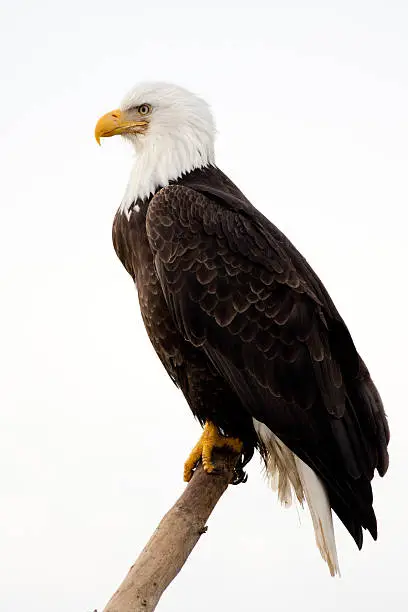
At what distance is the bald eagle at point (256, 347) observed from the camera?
568cm

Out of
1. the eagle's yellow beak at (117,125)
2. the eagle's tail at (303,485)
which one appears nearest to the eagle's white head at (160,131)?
the eagle's yellow beak at (117,125)

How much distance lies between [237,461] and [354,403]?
783 mm

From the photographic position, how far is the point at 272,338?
580 cm

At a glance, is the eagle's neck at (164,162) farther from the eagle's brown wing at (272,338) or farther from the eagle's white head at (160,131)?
the eagle's brown wing at (272,338)

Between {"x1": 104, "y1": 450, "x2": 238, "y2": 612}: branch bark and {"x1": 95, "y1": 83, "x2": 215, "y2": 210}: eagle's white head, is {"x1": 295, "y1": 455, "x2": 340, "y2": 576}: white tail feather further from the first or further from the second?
{"x1": 95, "y1": 83, "x2": 215, "y2": 210}: eagle's white head

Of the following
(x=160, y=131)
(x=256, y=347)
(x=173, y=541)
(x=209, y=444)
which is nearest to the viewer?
(x=173, y=541)

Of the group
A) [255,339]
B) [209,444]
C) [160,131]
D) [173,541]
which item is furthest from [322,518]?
[160,131]

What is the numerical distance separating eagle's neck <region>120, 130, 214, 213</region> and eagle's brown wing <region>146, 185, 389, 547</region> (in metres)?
0.30

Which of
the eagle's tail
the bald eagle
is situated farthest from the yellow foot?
the eagle's tail

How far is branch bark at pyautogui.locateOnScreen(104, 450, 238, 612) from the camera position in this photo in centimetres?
500

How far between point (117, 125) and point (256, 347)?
1.75m

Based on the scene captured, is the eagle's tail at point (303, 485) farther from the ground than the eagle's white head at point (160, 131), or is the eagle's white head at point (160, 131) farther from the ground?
the eagle's white head at point (160, 131)

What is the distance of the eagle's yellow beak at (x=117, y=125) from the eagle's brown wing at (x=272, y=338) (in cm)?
74

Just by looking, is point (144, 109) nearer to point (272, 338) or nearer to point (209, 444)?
point (272, 338)
